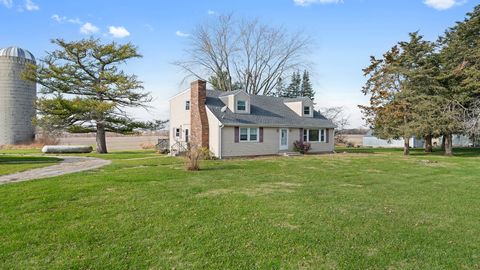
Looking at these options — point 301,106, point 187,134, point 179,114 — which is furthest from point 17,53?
point 301,106

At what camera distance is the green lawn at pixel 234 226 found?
425 cm

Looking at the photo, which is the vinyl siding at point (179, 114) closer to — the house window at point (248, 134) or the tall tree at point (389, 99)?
the house window at point (248, 134)

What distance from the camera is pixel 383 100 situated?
1054 inches

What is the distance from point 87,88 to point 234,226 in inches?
981

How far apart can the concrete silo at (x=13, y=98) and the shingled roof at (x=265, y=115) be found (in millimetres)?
23242

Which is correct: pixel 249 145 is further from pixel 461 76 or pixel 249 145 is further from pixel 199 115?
pixel 461 76

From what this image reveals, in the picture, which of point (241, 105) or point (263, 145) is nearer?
point (263, 145)

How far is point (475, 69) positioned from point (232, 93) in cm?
1749

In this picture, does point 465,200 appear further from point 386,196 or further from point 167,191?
point 167,191

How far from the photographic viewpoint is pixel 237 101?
2189cm

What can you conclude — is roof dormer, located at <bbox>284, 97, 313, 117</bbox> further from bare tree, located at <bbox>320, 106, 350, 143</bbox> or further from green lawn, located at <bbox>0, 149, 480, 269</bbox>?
bare tree, located at <bbox>320, 106, 350, 143</bbox>

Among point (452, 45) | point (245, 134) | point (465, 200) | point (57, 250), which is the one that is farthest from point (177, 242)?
point (452, 45)

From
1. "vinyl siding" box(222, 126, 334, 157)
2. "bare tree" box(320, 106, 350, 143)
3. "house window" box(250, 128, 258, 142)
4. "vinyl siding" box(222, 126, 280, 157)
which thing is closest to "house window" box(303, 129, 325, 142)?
"vinyl siding" box(222, 126, 334, 157)

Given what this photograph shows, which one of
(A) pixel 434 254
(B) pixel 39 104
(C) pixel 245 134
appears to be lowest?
(A) pixel 434 254
